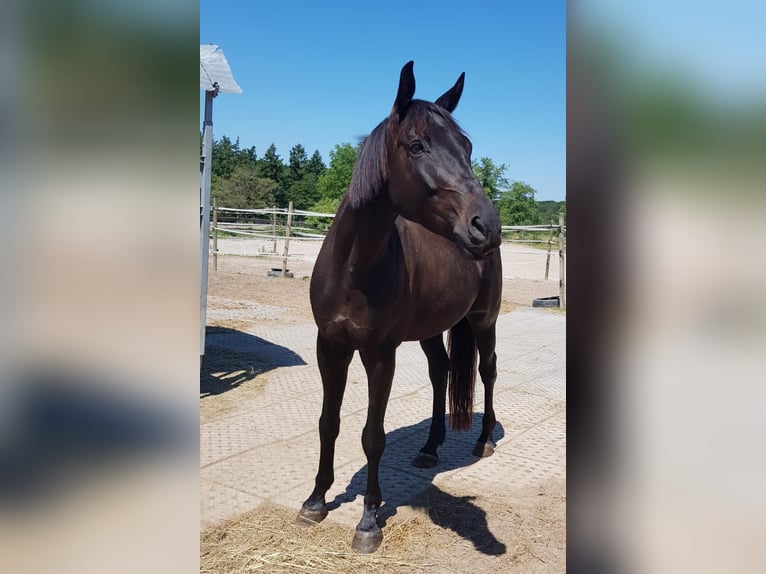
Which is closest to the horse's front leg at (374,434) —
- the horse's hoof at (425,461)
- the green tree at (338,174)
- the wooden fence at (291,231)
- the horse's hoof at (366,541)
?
the horse's hoof at (366,541)

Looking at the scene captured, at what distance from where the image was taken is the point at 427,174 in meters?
2.20

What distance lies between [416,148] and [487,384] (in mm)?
2638

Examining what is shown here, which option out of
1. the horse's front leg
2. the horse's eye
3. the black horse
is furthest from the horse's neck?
the horse's front leg

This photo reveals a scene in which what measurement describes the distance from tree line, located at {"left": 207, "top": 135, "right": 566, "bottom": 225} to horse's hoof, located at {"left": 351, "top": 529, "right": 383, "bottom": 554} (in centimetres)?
1862

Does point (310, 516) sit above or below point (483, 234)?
below

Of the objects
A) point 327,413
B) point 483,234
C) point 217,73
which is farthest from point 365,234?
point 217,73

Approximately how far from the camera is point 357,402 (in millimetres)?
5230
